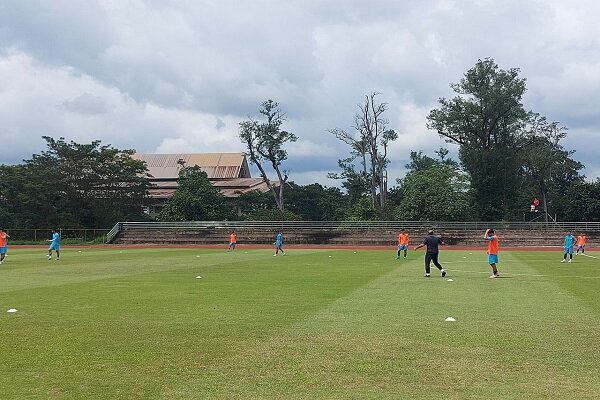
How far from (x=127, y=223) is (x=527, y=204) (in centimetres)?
4971

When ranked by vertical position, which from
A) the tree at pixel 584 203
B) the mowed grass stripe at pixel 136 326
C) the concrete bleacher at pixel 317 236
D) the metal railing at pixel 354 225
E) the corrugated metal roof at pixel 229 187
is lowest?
the mowed grass stripe at pixel 136 326

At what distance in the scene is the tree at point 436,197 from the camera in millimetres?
72188

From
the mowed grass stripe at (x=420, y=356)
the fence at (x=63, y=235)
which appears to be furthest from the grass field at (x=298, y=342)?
the fence at (x=63, y=235)

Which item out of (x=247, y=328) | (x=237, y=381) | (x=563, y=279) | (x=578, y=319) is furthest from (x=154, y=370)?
(x=563, y=279)

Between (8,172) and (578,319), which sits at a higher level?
(8,172)

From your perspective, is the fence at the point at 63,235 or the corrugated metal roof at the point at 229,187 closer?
the fence at the point at 63,235

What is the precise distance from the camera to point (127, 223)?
7006 centimetres

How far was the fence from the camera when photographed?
218 feet

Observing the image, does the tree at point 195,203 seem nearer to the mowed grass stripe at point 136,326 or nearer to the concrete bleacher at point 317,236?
the concrete bleacher at point 317,236

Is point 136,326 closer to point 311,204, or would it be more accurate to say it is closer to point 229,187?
point 311,204

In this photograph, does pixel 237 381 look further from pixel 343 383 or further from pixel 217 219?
pixel 217 219

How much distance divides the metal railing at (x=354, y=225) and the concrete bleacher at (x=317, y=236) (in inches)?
13.6

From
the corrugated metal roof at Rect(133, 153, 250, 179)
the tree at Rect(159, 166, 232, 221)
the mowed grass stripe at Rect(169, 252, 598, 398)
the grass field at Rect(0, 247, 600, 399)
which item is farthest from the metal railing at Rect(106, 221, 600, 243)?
the mowed grass stripe at Rect(169, 252, 598, 398)

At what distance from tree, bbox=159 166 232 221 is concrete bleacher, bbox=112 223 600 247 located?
247 inches
